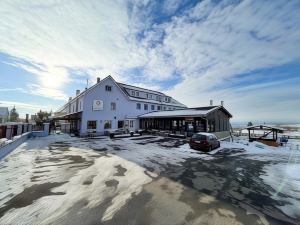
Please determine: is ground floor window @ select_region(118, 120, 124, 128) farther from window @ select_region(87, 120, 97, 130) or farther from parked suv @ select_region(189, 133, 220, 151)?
parked suv @ select_region(189, 133, 220, 151)

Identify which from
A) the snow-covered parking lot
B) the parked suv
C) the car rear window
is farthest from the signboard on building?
the car rear window

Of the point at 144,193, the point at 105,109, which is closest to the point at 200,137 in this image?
the point at 144,193

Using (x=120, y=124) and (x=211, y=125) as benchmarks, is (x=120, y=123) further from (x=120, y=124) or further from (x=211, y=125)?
(x=211, y=125)

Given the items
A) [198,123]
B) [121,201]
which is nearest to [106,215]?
[121,201]

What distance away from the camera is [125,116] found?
28.6m

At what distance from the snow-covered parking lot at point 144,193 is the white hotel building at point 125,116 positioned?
42.6 feet

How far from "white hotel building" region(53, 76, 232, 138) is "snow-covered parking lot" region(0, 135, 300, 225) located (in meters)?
13.0

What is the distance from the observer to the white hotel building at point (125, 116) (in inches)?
881

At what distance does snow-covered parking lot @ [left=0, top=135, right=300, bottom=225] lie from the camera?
4.37 meters

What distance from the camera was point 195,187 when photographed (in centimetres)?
649

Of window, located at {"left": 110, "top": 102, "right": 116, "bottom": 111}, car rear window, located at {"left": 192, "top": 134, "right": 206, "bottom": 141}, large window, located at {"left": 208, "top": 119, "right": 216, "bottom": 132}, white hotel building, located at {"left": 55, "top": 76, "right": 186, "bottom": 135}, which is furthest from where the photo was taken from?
window, located at {"left": 110, "top": 102, "right": 116, "bottom": 111}

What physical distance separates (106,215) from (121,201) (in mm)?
838

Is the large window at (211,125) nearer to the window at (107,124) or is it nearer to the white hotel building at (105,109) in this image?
the white hotel building at (105,109)

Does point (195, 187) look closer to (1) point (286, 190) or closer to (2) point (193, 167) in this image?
(2) point (193, 167)
